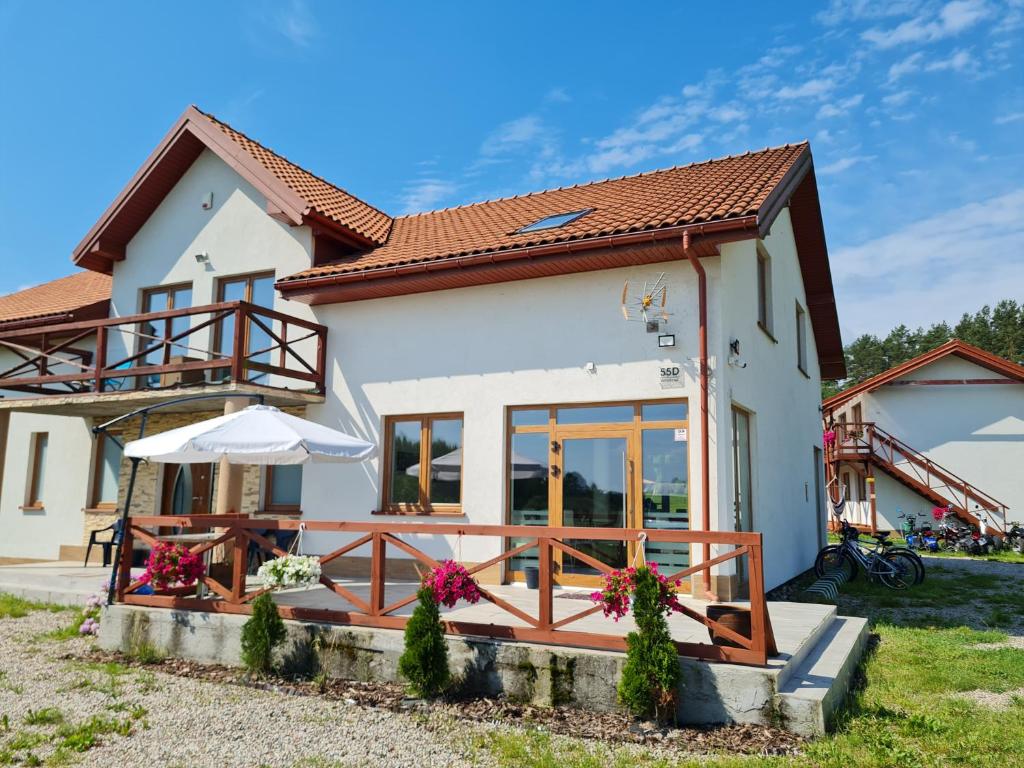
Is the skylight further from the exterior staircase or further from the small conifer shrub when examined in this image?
the exterior staircase

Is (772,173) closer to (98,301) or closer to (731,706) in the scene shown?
(731,706)

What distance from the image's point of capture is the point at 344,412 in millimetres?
11469

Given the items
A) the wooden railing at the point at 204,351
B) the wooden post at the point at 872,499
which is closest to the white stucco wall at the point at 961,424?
the wooden post at the point at 872,499

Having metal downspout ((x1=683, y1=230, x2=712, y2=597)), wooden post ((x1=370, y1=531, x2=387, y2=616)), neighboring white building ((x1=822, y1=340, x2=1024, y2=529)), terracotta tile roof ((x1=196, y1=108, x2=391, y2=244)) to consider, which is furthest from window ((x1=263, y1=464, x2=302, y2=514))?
neighboring white building ((x1=822, y1=340, x2=1024, y2=529))

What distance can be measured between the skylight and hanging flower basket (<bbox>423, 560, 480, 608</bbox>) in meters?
5.91

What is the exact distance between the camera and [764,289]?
39.4 feet

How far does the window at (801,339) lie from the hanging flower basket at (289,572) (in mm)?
10940

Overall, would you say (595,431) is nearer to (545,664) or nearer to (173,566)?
(545,664)

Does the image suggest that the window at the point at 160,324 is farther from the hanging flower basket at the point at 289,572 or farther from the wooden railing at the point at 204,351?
the hanging flower basket at the point at 289,572

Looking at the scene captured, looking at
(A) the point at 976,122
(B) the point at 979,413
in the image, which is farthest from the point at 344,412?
(B) the point at 979,413

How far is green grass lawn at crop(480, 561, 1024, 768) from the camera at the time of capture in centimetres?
476

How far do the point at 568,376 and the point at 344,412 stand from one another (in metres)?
3.73

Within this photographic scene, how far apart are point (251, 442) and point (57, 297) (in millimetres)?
12548

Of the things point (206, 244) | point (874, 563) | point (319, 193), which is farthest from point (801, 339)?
point (206, 244)
